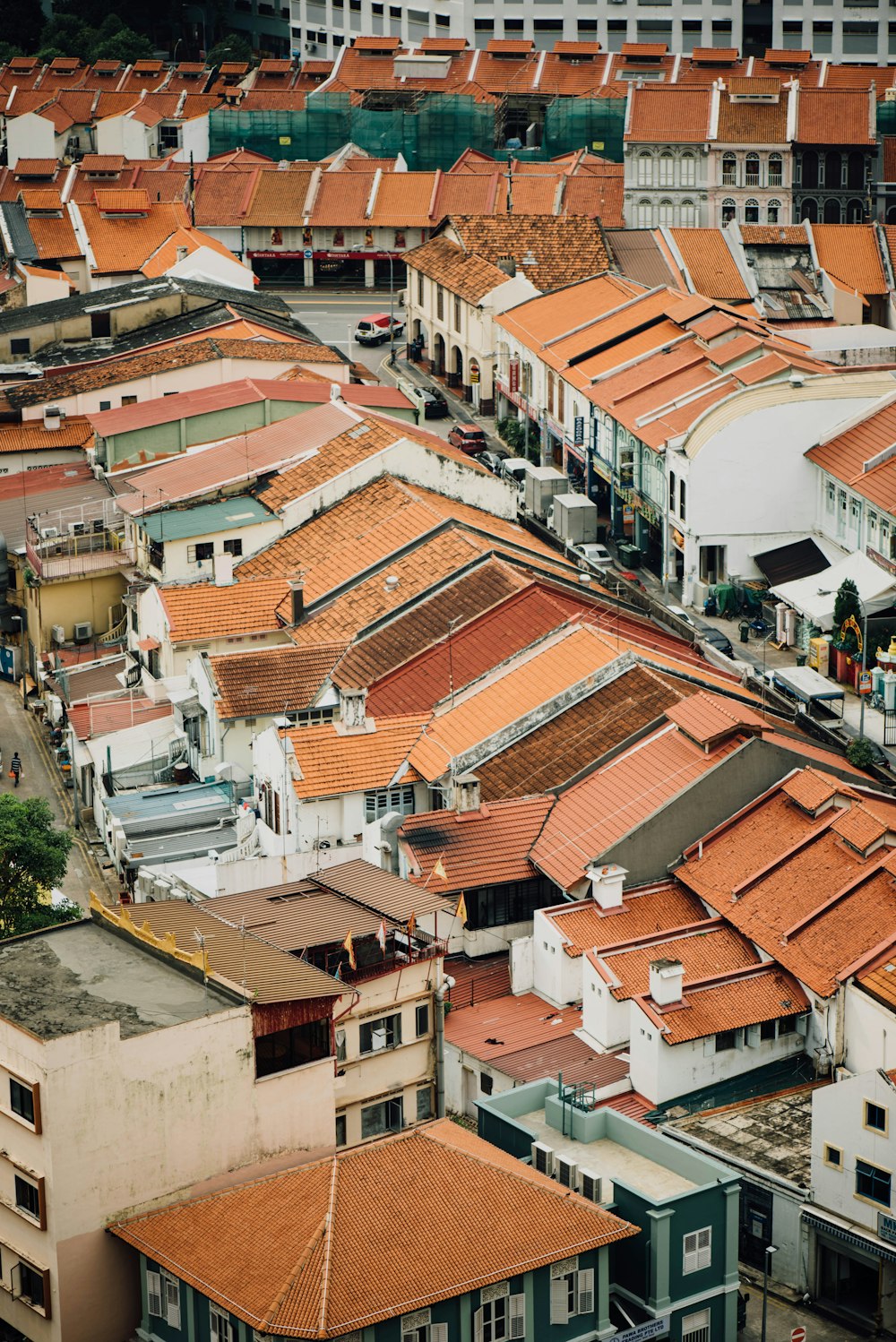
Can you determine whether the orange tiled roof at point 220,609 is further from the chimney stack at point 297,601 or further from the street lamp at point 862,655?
the street lamp at point 862,655

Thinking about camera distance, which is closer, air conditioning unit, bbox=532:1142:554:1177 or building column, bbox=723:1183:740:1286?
building column, bbox=723:1183:740:1286

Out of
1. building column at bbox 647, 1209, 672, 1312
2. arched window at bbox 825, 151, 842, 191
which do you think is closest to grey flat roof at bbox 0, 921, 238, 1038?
building column at bbox 647, 1209, 672, 1312

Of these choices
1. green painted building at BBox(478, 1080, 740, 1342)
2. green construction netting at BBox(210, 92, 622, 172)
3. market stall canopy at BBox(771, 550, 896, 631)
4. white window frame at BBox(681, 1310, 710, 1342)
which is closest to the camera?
green painted building at BBox(478, 1080, 740, 1342)

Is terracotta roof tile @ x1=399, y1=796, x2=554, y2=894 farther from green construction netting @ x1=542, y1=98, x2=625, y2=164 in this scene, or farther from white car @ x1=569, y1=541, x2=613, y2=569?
green construction netting @ x1=542, y1=98, x2=625, y2=164

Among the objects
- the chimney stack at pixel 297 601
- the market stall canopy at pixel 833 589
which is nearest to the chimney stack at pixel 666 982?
the chimney stack at pixel 297 601

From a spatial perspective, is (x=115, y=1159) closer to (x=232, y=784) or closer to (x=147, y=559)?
(x=232, y=784)

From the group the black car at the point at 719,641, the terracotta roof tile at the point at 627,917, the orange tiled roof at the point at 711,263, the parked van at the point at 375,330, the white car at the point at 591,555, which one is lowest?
the terracotta roof tile at the point at 627,917

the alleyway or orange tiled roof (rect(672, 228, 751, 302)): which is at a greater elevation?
orange tiled roof (rect(672, 228, 751, 302))
